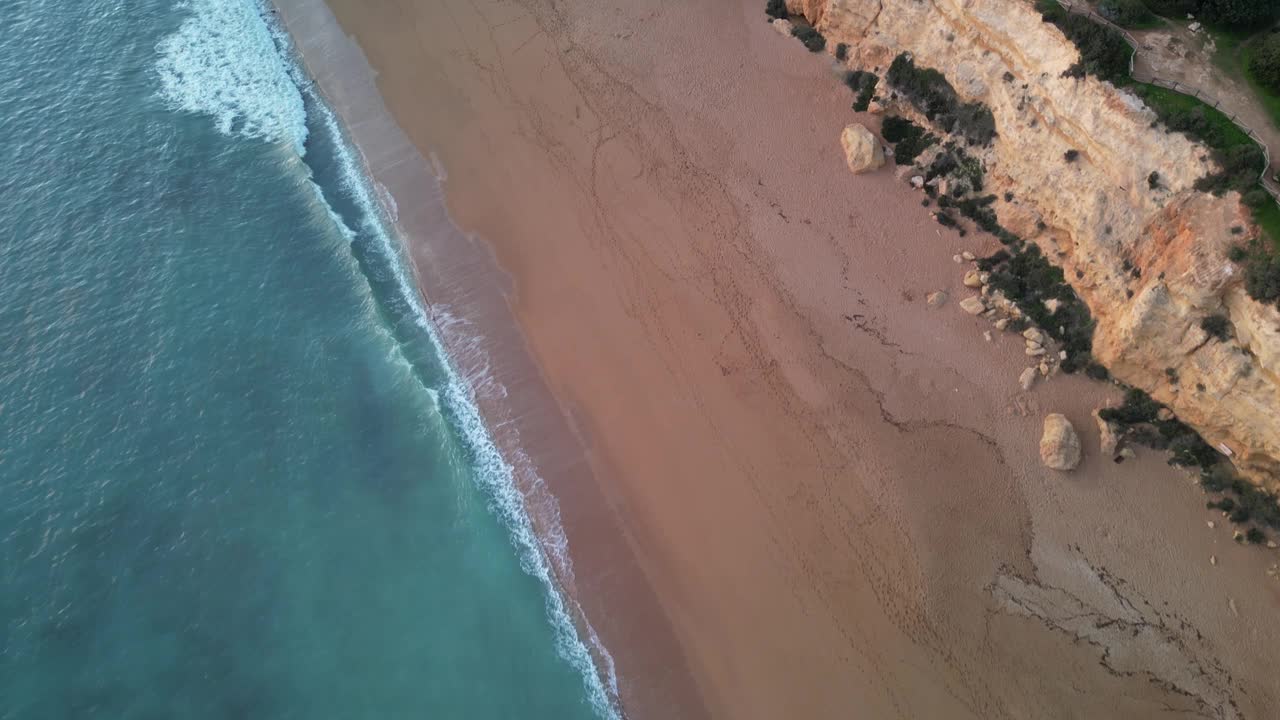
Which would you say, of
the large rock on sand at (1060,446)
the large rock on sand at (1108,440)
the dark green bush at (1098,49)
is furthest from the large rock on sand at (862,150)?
the large rock on sand at (1108,440)

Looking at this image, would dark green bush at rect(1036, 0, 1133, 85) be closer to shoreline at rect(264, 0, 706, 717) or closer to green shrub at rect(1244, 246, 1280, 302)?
green shrub at rect(1244, 246, 1280, 302)

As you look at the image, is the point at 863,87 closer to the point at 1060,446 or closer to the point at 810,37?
the point at 810,37

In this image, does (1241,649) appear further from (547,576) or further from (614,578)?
(547,576)

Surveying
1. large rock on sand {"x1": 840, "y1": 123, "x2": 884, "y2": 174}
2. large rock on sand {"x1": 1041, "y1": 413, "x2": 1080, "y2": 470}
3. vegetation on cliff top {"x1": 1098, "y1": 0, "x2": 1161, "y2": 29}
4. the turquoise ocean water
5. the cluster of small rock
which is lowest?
the turquoise ocean water

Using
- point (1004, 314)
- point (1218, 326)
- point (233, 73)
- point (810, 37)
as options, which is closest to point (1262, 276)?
point (1218, 326)

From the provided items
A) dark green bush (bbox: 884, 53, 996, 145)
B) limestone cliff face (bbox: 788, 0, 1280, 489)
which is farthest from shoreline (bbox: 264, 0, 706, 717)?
limestone cliff face (bbox: 788, 0, 1280, 489)

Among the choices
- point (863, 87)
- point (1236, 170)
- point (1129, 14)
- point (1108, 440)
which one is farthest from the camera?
point (863, 87)
